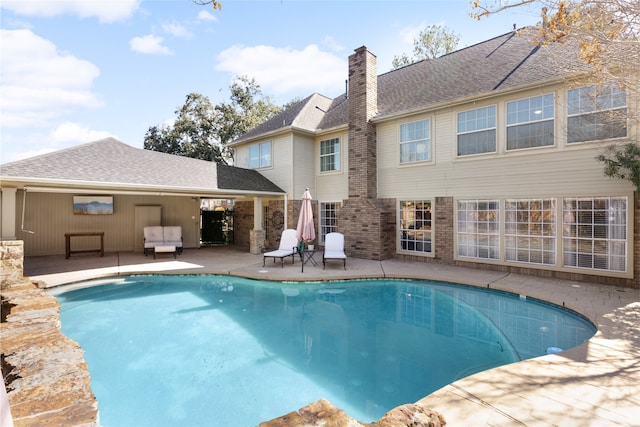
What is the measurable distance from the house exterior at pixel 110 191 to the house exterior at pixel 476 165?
2.96m

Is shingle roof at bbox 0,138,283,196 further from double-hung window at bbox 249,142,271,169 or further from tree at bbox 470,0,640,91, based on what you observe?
tree at bbox 470,0,640,91

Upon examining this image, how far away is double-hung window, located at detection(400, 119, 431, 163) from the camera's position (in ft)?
34.4

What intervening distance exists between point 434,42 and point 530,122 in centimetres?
1806

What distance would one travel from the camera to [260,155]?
14.7m

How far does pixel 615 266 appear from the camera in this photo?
24.1ft

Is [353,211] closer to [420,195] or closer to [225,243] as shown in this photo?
[420,195]

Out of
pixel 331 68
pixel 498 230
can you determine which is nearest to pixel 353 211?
pixel 498 230

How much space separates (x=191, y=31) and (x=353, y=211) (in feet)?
24.4

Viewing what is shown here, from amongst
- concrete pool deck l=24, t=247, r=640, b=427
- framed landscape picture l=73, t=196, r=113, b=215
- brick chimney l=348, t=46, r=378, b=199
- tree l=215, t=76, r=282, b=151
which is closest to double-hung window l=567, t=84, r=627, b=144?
concrete pool deck l=24, t=247, r=640, b=427

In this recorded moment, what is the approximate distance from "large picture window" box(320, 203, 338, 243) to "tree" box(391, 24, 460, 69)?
16.8 meters

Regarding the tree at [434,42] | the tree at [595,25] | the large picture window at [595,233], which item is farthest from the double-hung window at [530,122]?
the tree at [434,42]

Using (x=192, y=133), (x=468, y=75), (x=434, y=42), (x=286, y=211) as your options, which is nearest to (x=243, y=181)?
(x=286, y=211)

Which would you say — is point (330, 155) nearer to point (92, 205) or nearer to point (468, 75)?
point (468, 75)

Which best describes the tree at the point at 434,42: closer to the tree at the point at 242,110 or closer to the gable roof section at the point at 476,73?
the gable roof section at the point at 476,73
